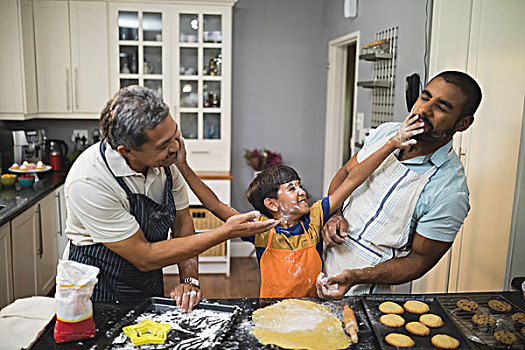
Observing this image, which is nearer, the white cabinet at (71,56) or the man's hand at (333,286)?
the man's hand at (333,286)

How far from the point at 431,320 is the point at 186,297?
76cm

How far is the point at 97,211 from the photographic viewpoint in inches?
57.7

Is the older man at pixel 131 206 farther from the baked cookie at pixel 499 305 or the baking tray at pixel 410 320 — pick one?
the baked cookie at pixel 499 305

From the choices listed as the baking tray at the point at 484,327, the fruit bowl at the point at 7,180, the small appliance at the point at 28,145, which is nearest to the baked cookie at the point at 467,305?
the baking tray at the point at 484,327

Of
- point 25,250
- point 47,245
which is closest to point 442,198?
point 25,250

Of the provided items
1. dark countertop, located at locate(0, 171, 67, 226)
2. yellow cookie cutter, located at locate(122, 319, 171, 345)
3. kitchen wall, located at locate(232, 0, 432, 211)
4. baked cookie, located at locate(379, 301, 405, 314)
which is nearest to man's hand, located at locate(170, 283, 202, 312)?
yellow cookie cutter, located at locate(122, 319, 171, 345)

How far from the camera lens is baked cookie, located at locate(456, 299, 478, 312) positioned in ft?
5.08

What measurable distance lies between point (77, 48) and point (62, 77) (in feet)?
0.93

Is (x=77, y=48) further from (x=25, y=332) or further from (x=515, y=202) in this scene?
(x=515, y=202)

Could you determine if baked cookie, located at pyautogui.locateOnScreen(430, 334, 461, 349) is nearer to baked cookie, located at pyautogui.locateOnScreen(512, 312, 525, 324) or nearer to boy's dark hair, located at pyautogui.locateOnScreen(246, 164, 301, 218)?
baked cookie, located at pyautogui.locateOnScreen(512, 312, 525, 324)

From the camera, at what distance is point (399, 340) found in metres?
1.34

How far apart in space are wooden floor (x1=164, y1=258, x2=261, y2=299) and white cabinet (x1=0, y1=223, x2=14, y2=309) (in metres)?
1.26

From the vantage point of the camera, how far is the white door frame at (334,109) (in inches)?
177

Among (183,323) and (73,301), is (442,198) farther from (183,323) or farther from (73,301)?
(73,301)
